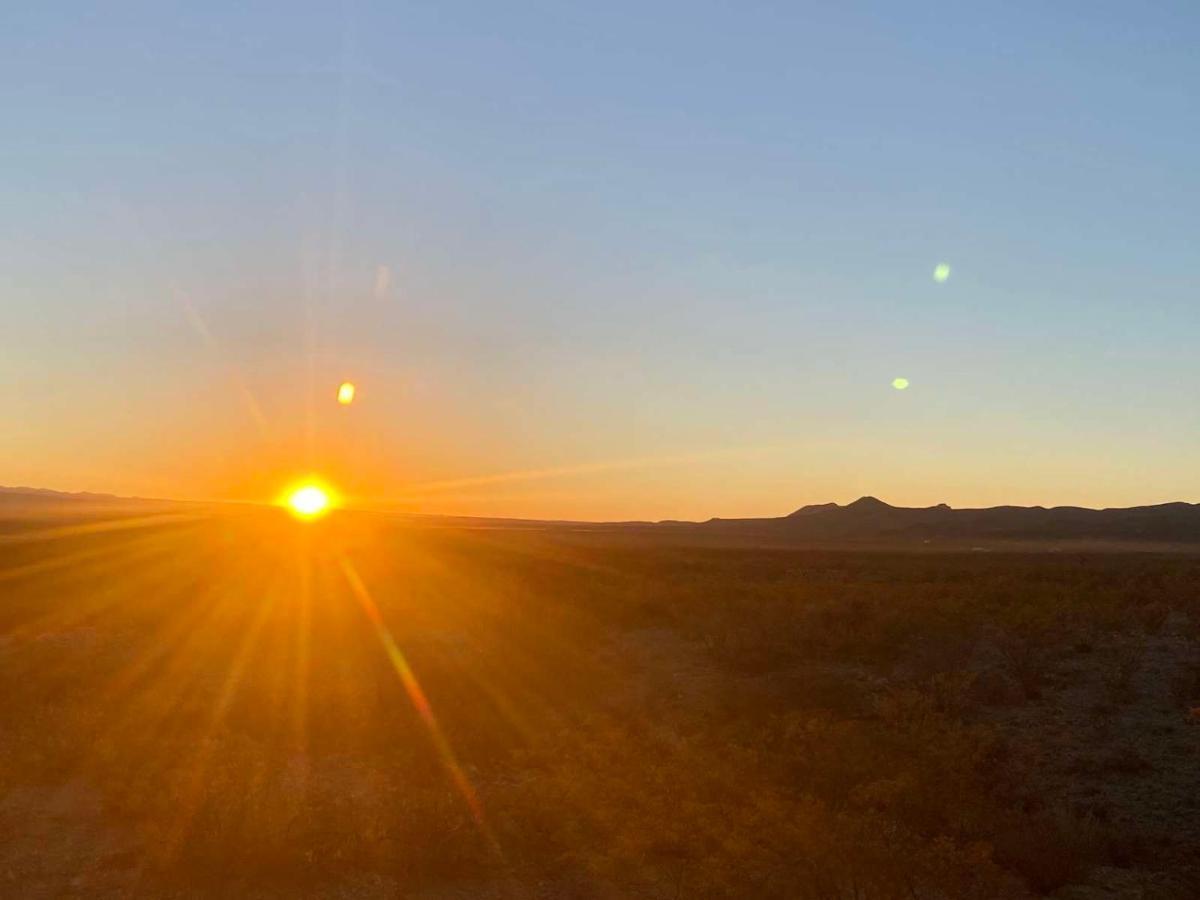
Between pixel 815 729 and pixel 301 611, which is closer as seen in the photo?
pixel 815 729

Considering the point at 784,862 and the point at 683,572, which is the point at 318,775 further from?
the point at 683,572

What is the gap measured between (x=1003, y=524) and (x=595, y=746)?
156751mm

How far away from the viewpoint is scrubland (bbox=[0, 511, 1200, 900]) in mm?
10367

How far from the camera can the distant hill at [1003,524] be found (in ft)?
458

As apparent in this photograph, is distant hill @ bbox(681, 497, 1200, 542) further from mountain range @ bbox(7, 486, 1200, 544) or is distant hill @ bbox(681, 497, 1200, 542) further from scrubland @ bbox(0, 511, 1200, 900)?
scrubland @ bbox(0, 511, 1200, 900)

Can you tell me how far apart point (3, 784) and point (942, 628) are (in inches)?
748

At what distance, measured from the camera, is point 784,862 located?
1032 centimetres

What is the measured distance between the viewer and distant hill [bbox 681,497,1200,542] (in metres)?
140

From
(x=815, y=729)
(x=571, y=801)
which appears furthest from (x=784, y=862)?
(x=815, y=729)

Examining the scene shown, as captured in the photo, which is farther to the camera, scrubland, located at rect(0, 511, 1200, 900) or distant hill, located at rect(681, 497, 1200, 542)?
distant hill, located at rect(681, 497, 1200, 542)

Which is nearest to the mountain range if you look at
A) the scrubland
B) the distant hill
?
the distant hill

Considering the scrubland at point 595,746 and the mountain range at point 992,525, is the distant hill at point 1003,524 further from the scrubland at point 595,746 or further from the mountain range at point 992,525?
the scrubland at point 595,746

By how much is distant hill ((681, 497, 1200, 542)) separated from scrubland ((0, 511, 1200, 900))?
120586mm

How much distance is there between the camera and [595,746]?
598 inches
